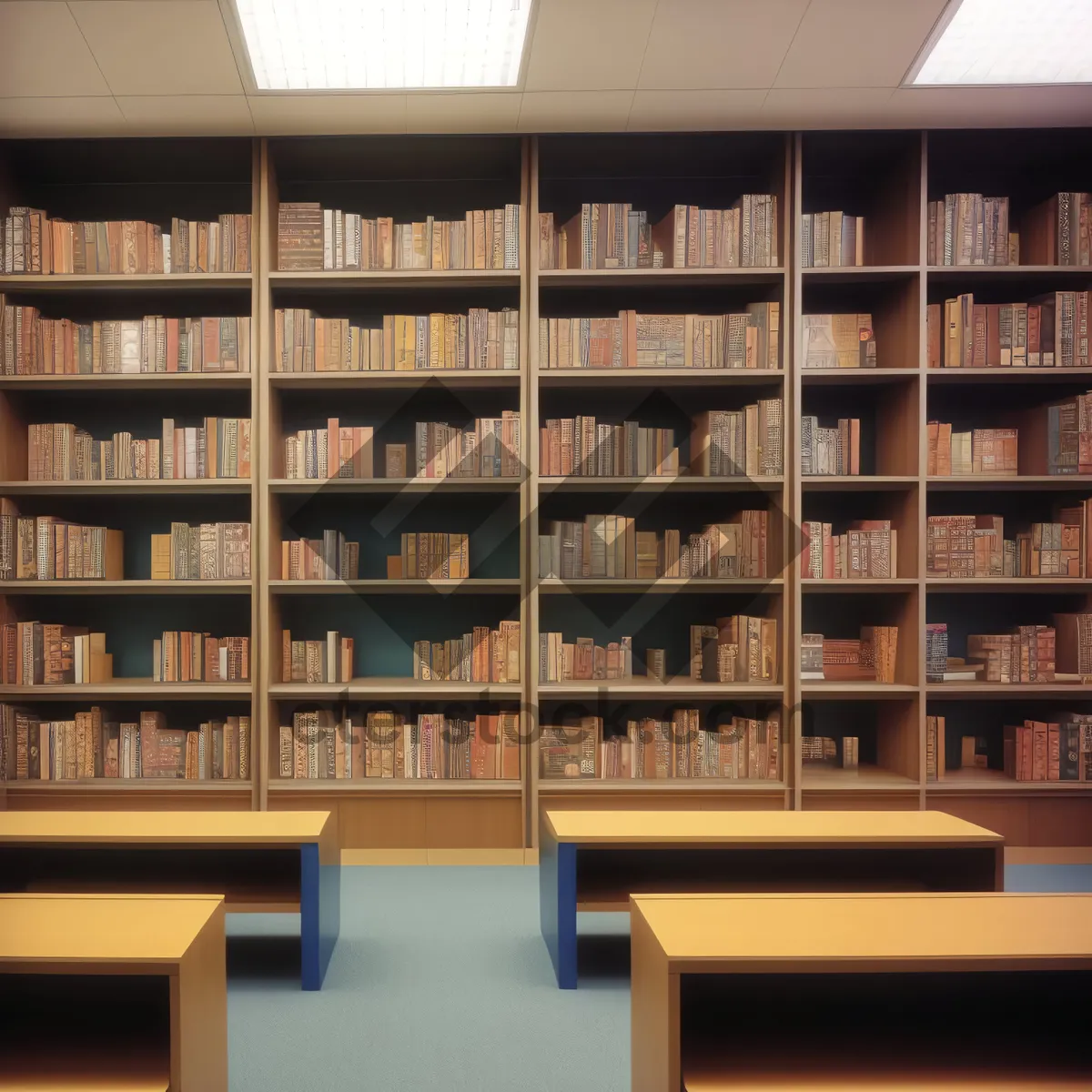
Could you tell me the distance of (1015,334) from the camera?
363 cm

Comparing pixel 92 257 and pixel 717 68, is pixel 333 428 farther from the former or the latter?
pixel 717 68

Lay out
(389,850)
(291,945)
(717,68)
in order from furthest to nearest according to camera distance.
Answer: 1. (389,850)
2. (717,68)
3. (291,945)

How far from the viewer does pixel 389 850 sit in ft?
11.8

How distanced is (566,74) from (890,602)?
2.61m

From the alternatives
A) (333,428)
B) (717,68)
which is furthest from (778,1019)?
(717,68)

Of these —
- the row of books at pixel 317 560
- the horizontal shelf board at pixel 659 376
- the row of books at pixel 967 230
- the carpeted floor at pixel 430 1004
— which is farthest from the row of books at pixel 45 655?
the row of books at pixel 967 230

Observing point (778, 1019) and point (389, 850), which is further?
point (389, 850)

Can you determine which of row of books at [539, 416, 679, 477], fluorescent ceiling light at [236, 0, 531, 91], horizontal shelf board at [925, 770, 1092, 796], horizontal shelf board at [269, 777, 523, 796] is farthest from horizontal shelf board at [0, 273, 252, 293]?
horizontal shelf board at [925, 770, 1092, 796]

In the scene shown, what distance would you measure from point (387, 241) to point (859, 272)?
2052mm

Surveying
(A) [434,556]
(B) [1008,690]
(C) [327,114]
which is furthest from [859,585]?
(C) [327,114]

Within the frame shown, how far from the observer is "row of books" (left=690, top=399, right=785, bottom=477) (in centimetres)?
362

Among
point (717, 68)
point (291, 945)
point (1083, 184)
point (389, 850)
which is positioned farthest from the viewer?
point (1083, 184)

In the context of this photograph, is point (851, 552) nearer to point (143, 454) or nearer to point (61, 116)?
point (143, 454)

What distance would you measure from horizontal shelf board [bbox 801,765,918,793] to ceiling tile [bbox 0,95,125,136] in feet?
13.2
